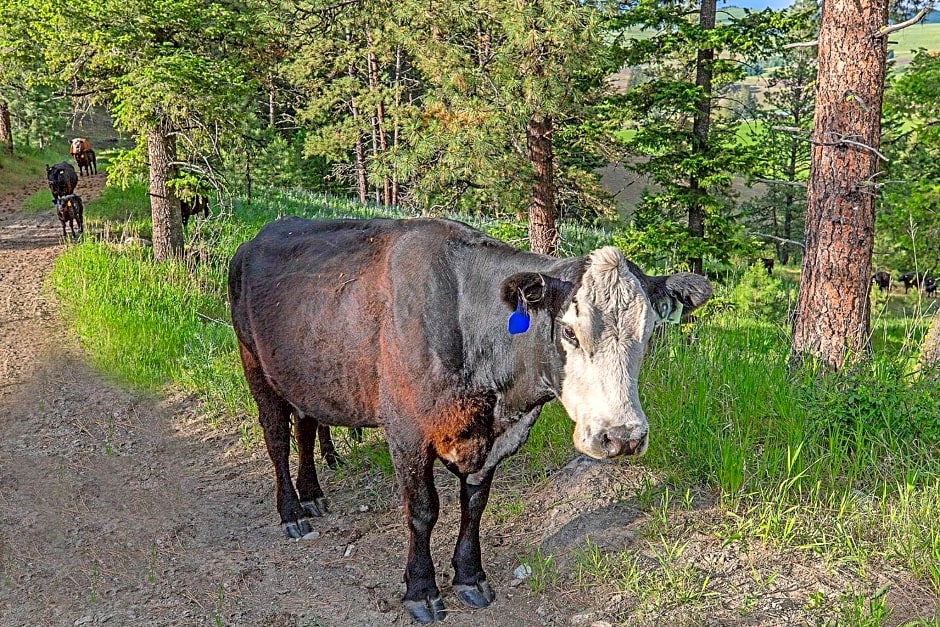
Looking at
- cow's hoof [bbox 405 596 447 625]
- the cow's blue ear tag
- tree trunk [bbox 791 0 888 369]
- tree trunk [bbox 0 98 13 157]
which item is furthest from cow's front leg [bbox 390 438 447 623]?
tree trunk [bbox 0 98 13 157]

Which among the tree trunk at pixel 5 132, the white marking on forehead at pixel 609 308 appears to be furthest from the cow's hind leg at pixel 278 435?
the tree trunk at pixel 5 132

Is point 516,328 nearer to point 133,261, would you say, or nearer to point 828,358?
point 828,358

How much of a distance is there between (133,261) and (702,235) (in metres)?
10.9

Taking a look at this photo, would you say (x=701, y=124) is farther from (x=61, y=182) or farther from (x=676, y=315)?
(x=61, y=182)

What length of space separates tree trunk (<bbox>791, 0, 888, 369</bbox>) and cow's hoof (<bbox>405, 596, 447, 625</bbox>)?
3.91 m

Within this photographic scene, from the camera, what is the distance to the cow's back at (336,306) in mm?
4234

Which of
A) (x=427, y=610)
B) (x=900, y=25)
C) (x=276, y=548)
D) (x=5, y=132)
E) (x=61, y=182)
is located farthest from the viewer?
(x=5, y=132)

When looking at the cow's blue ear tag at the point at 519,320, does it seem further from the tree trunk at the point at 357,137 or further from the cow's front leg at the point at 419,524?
the tree trunk at the point at 357,137

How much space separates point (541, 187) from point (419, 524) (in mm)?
9399

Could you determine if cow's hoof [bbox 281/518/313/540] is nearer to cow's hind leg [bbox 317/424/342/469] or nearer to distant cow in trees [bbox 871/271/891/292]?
cow's hind leg [bbox 317/424/342/469]

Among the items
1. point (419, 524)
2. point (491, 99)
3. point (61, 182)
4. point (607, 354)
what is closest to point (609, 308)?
point (607, 354)

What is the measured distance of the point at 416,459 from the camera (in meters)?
4.18

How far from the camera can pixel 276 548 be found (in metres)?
5.11

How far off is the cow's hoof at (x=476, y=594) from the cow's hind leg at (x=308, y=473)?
5.11 feet
